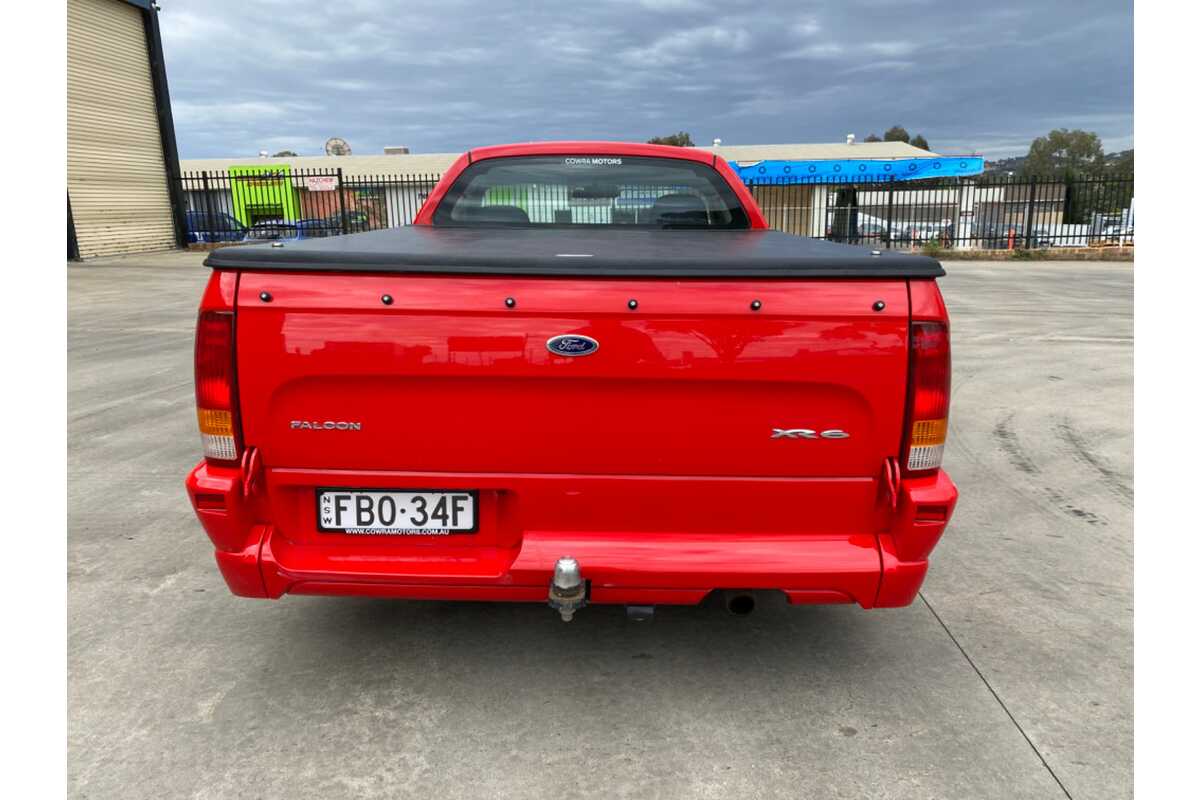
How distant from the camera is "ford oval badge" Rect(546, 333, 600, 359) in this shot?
90.5 inches

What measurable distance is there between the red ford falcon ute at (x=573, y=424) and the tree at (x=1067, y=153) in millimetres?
108630

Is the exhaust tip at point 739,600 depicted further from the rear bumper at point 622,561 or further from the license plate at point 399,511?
the license plate at point 399,511

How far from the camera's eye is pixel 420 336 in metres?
2.31

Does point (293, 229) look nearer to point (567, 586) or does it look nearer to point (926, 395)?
point (567, 586)

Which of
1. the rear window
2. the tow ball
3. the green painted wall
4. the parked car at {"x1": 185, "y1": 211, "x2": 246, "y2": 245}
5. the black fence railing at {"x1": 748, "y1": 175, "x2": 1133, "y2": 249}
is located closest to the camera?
the tow ball

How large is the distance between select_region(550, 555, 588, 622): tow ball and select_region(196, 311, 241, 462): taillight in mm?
1046

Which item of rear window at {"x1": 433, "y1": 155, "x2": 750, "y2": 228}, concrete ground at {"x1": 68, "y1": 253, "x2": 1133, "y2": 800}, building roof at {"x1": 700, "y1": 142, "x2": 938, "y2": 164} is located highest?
building roof at {"x1": 700, "y1": 142, "x2": 938, "y2": 164}

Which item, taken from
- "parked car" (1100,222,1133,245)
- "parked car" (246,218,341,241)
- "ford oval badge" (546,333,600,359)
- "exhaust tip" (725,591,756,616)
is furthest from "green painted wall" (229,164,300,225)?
"exhaust tip" (725,591,756,616)

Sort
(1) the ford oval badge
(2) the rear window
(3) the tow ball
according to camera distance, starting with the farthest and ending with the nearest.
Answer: (2) the rear window → (3) the tow ball → (1) the ford oval badge

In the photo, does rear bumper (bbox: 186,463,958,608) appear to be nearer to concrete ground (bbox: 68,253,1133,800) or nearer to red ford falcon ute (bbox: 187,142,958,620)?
red ford falcon ute (bbox: 187,142,958,620)

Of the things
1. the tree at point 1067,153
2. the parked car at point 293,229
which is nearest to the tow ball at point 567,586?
the parked car at point 293,229

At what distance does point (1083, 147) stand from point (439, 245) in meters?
116

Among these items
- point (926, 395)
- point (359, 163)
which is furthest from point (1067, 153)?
point (926, 395)

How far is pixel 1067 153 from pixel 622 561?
116 meters
